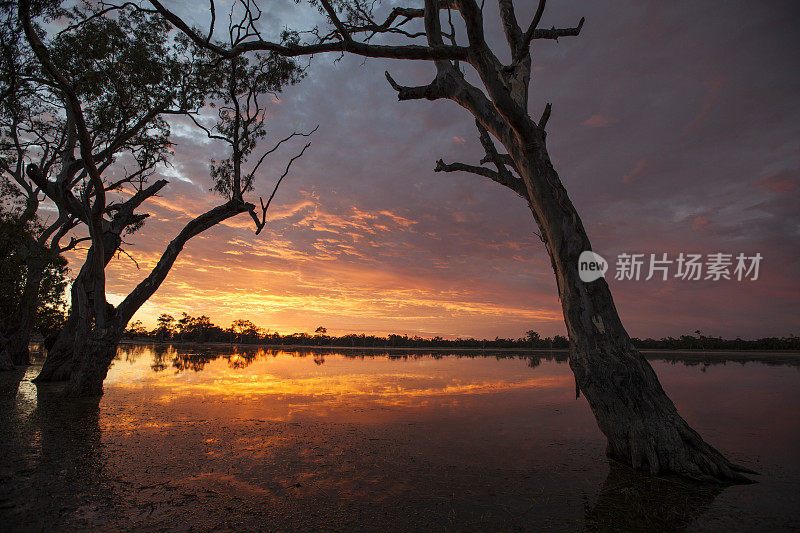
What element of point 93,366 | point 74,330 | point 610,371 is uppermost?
point 74,330

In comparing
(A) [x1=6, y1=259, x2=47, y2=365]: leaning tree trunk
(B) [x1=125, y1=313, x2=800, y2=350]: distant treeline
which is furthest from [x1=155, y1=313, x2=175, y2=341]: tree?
(A) [x1=6, y1=259, x2=47, y2=365]: leaning tree trunk

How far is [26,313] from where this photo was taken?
52.3 ft

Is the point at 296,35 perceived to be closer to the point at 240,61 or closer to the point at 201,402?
the point at 240,61

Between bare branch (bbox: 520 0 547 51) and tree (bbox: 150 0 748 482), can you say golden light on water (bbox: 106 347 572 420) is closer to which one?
tree (bbox: 150 0 748 482)

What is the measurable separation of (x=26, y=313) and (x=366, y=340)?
3968 centimetres

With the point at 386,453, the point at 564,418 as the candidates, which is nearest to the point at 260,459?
the point at 386,453

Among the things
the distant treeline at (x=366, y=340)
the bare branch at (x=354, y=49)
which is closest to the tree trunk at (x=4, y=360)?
the bare branch at (x=354, y=49)

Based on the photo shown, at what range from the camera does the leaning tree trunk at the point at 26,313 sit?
15.2 meters

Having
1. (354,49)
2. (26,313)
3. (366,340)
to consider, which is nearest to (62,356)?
(26,313)

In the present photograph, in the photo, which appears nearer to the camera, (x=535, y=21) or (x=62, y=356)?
(x=535, y=21)

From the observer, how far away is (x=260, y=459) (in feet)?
15.5

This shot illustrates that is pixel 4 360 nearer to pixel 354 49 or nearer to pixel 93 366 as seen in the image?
pixel 93 366

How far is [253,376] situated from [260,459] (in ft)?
34.8

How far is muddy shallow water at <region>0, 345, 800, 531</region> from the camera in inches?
127
